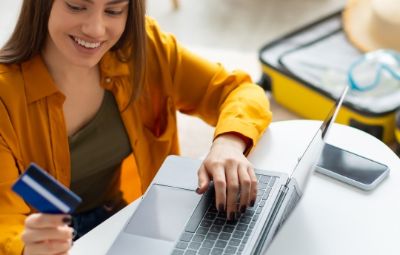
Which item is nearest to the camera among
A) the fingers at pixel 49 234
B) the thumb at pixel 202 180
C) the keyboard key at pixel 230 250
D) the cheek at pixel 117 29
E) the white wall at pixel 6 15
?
the fingers at pixel 49 234

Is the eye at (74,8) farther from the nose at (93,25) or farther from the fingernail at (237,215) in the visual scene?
the fingernail at (237,215)

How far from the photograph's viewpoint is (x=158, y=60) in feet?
4.45

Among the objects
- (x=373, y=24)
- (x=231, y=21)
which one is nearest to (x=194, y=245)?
(x=373, y=24)

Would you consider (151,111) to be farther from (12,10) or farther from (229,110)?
(12,10)

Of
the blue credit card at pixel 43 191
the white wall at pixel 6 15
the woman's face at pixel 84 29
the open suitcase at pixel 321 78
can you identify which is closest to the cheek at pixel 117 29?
the woman's face at pixel 84 29

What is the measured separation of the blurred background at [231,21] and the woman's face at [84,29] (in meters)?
1.45

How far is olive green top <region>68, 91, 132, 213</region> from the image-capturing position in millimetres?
1292

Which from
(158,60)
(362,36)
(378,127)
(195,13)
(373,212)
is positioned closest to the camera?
(373,212)

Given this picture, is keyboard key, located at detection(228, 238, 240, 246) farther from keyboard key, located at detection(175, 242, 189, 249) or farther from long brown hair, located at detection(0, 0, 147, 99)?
long brown hair, located at detection(0, 0, 147, 99)

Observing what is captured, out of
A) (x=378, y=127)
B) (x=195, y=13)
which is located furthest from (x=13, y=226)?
(x=195, y=13)

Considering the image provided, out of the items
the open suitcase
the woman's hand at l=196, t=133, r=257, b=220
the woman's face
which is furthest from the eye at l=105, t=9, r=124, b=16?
the open suitcase

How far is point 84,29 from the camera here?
3.70 feet

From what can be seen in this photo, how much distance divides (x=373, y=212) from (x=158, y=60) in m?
0.54

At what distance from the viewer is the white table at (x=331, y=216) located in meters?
1.04
